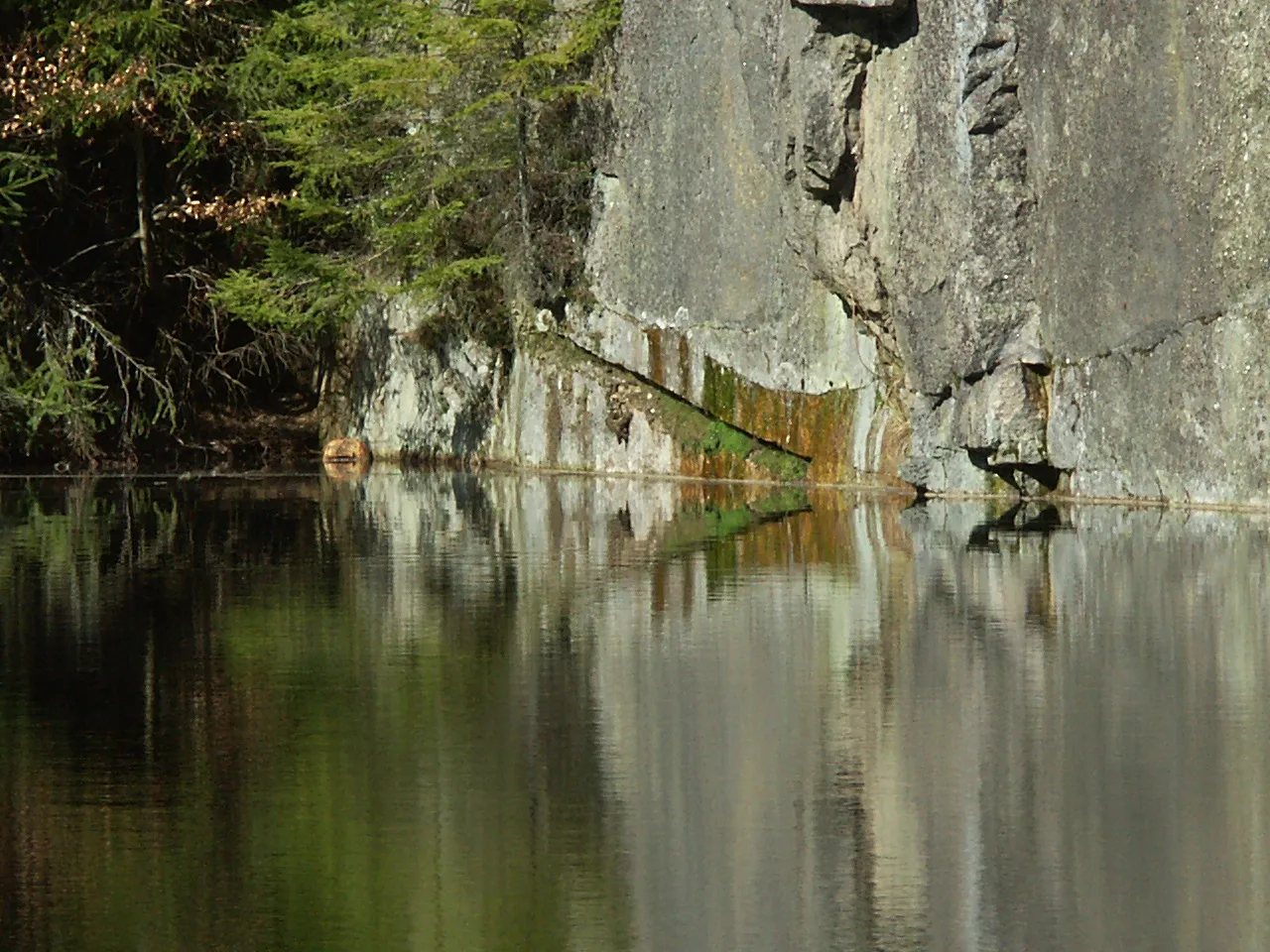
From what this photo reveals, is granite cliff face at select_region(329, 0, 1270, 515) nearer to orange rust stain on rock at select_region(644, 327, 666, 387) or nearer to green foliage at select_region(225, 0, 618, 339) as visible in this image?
orange rust stain on rock at select_region(644, 327, 666, 387)

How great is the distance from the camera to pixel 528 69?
2731 centimetres

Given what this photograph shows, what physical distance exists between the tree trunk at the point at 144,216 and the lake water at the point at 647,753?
16856 millimetres

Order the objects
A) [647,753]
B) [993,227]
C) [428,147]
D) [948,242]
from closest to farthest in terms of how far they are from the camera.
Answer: [647,753], [993,227], [948,242], [428,147]

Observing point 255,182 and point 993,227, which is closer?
point 993,227

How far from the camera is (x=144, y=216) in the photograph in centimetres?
3084

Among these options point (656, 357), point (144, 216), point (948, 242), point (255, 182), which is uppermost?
point (255, 182)

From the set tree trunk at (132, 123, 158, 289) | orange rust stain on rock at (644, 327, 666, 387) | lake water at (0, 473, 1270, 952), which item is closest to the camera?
lake water at (0, 473, 1270, 952)

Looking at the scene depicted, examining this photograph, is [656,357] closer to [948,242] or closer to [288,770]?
[948,242]

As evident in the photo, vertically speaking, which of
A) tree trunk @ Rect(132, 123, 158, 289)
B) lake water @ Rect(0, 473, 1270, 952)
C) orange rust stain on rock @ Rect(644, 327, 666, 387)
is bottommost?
lake water @ Rect(0, 473, 1270, 952)

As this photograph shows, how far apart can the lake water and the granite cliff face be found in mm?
3347

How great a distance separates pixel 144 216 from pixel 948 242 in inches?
574

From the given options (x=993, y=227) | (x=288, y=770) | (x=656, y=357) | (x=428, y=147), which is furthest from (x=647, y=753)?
(x=428, y=147)

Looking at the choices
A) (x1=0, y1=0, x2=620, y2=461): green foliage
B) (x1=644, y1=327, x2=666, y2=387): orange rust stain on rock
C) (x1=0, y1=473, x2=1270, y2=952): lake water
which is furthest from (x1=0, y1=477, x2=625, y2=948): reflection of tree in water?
(x1=0, y1=0, x2=620, y2=461): green foliage

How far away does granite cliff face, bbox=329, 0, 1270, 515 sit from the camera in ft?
55.5
